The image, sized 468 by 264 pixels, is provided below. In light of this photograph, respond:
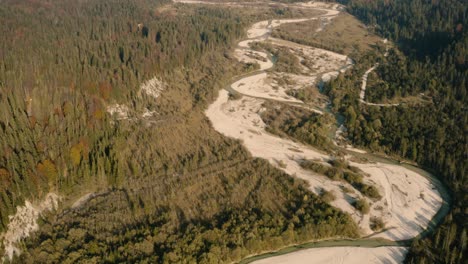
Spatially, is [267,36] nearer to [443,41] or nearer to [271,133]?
[443,41]

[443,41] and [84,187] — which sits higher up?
[443,41]

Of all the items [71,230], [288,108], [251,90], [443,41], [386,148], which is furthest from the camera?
[443,41]

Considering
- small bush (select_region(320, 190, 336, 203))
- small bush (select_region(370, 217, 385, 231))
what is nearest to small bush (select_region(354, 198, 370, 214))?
small bush (select_region(370, 217, 385, 231))

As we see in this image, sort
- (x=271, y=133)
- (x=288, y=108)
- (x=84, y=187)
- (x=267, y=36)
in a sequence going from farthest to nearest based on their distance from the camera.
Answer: (x=267, y=36)
(x=288, y=108)
(x=271, y=133)
(x=84, y=187)

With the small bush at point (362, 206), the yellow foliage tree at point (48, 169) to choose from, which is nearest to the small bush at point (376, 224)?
the small bush at point (362, 206)

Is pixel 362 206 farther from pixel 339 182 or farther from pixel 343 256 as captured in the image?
pixel 343 256

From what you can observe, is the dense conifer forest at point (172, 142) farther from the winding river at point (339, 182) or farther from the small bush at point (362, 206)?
the small bush at point (362, 206)

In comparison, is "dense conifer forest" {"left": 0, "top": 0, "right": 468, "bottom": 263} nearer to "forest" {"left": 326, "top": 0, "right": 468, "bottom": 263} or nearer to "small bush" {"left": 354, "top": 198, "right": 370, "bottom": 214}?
"forest" {"left": 326, "top": 0, "right": 468, "bottom": 263}

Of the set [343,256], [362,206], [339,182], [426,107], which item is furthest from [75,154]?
[426,107]

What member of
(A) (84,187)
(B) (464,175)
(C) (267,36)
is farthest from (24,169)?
(C) (267,36)
